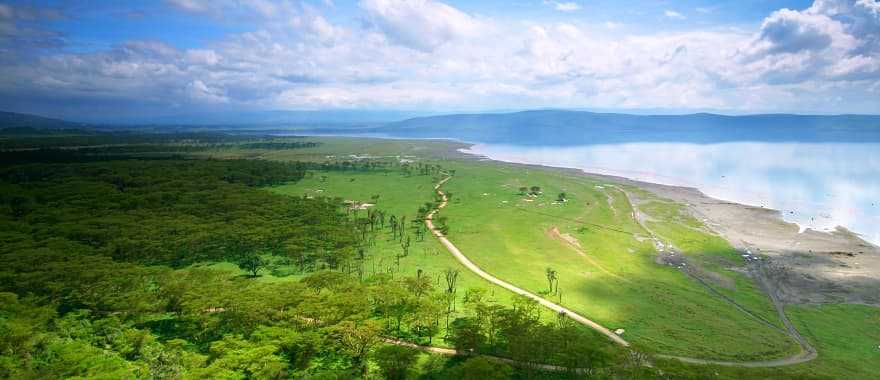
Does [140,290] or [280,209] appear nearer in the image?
[140,290]

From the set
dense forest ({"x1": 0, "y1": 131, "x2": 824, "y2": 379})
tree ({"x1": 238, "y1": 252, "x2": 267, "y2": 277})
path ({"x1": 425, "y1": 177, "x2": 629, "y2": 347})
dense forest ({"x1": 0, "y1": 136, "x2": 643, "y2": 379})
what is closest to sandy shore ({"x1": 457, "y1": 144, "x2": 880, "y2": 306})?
path ({"x1": 425, "y1": 177, "x2": 629, "y2": 347})

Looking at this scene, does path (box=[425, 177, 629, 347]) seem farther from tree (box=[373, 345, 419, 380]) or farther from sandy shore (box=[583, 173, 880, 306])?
sandy shore (box=[583, 173, 880, 306])

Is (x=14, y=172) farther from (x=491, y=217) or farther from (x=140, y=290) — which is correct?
(x=491, y=217)

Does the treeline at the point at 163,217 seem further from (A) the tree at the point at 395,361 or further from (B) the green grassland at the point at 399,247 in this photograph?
(A) the tree at the point at 395,361

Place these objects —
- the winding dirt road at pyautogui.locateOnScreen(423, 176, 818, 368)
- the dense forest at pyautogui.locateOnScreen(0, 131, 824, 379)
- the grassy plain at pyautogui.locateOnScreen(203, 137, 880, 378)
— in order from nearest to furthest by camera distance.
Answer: the dense forest at pyautogui.locateOnScreen(0, 131, 824, 379), the winding dirt road at pyautogui.locateOnScreen(423, 176, 818, 368), the grassy plain at pyautogui.locateOnScreen(203, 137, 880, 378)

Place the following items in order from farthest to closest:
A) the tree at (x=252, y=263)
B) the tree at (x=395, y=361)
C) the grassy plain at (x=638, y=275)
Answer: the tree at (x=252, y=263)
the grassy plain at (x=638, y=275)
the tree at (x=395, y=361)

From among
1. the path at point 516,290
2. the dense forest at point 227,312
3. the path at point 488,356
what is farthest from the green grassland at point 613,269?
the path at point 488,356

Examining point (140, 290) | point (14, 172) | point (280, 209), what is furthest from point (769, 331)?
point (14, 172)
